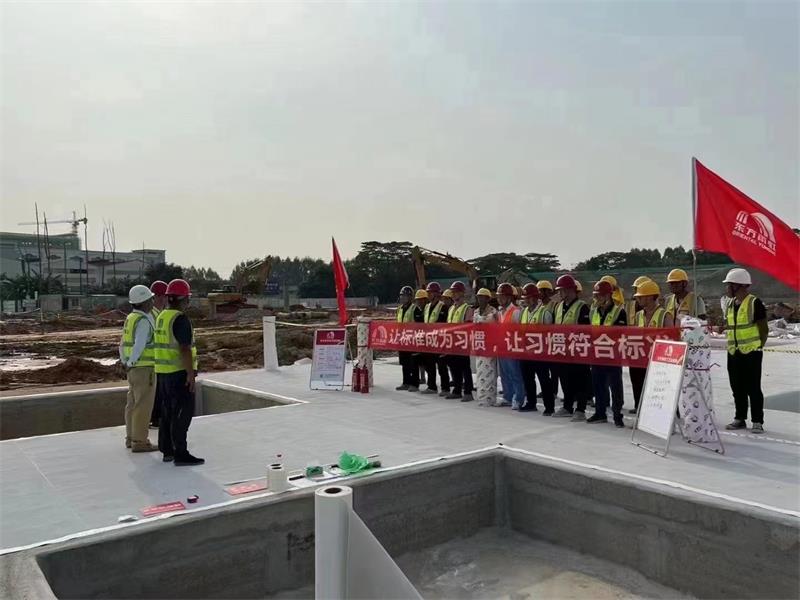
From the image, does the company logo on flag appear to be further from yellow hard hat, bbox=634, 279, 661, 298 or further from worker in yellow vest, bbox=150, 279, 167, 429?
worker in yellow vest, bbox=150, 279, 167, 429

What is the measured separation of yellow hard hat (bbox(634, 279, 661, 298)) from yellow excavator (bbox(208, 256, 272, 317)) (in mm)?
34424

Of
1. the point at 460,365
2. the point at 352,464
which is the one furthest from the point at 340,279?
the point at 352,464

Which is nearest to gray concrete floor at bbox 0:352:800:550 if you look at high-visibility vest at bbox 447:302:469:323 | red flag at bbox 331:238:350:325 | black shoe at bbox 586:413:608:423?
black shoe at bbox 586:413:608:423

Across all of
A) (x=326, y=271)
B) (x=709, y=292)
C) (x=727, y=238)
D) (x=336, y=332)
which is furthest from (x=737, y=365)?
→ (x=326, y=271)

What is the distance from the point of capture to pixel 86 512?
480 centimetres

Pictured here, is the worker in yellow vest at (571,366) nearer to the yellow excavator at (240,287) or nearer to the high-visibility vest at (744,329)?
the high-visibility vest at (744,329)

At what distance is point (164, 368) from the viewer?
6.20 m

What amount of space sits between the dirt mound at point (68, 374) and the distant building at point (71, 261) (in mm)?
69803

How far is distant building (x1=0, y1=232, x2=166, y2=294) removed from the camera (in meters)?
88.5

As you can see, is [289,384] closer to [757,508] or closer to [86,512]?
[86,512]

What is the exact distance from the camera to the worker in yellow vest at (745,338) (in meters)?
6.93

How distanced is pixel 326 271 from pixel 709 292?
44295mm

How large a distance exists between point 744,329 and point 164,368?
626 cm

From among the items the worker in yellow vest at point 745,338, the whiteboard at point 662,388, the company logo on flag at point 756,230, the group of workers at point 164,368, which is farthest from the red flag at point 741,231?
the group of workers at point 164,368
